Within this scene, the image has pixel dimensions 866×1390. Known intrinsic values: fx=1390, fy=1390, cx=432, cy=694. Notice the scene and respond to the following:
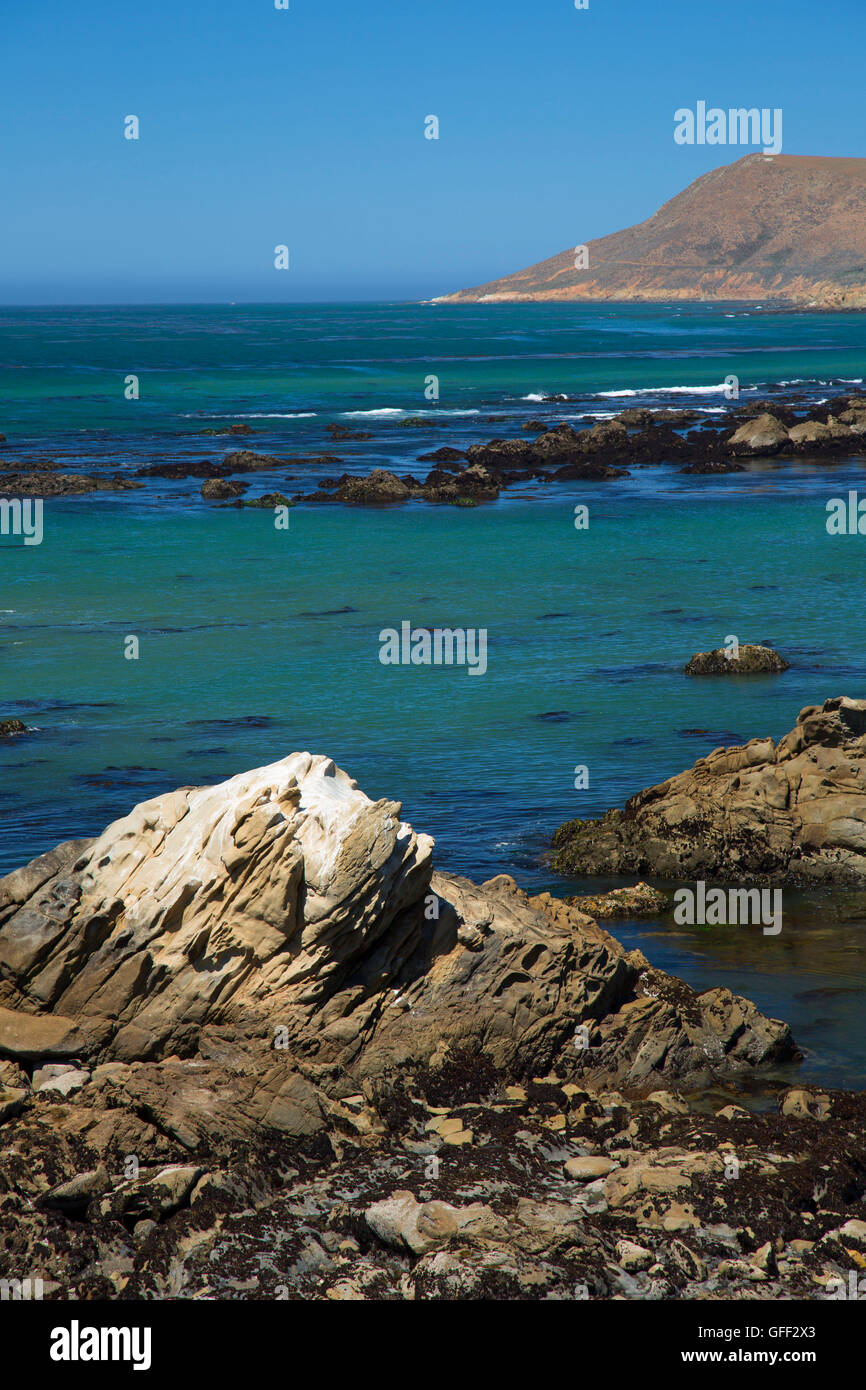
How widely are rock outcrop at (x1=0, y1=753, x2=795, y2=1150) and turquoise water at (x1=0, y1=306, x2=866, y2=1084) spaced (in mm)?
2050

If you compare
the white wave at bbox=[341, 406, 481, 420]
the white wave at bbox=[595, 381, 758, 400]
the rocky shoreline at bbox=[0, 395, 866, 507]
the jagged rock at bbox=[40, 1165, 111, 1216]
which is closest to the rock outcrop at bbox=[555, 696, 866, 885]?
the jagged rock at bbox=[40, 1165, 111, 1216]

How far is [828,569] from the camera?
36.6m

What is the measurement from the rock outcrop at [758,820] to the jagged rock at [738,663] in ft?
26.6

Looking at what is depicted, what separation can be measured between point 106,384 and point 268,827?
90429mm

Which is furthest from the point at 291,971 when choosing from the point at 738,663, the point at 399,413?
the point at 399,413

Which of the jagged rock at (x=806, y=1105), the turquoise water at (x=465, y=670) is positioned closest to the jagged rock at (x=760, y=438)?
the turquoise water at (x=465, y=670)

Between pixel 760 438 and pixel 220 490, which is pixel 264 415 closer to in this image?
pixel 220 490

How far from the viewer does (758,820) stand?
16516 millimetres

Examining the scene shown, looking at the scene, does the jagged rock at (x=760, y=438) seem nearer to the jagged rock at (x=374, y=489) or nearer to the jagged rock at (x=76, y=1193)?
the jagged rock at (x=374, y=489)

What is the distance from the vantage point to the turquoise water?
17.2 meters

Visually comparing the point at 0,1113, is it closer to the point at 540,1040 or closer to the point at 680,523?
the point at 540,1040

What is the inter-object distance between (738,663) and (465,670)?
5.08 metres

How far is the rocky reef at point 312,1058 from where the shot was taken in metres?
8.43

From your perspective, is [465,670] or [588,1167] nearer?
[588,1167]
